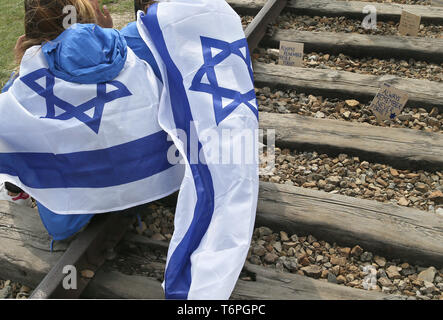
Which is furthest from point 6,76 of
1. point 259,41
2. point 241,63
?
point 241,63

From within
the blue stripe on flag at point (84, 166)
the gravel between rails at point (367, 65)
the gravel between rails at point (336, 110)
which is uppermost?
the blue stripe on flag at point (84, 166)

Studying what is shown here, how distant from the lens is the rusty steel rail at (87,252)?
198cm

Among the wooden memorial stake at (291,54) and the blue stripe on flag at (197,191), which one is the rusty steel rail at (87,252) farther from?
the wooden memorial stake at (291,54)

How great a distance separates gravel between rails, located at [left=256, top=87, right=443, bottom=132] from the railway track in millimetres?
22

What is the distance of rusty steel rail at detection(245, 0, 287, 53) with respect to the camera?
153 inches

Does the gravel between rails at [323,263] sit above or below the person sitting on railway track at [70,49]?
below

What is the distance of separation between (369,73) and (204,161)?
2172mm

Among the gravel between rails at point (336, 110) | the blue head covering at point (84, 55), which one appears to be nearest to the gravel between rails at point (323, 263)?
the blue head covering at point (84, 55)

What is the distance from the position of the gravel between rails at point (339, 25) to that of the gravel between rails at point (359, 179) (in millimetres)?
1854

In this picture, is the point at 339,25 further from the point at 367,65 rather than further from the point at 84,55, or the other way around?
the point at 84,55

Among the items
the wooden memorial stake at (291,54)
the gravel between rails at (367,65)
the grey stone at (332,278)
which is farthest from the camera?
the wooden memorial stake at (291,54)

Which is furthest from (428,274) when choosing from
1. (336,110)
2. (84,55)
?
(84,55)

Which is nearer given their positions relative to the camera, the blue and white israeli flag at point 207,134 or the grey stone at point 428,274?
the blue and white israeli flag at point 207,134

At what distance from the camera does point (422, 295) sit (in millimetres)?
2055
